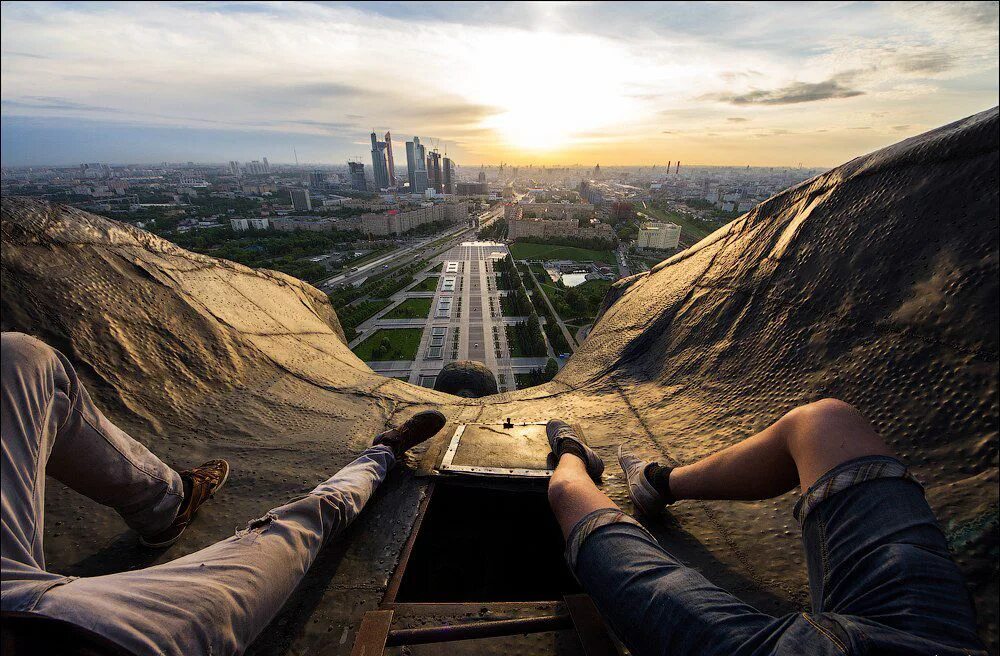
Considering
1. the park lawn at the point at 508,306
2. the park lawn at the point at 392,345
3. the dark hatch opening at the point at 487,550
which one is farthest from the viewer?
the park lawn at the point at 508,306

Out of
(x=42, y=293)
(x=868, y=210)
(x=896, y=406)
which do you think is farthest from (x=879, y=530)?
(x=42, y=293)

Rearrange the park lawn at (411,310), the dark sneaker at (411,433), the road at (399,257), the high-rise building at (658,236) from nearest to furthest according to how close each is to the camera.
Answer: the dark sneaker at (411,433) < the park lawn at (411,310) < the road at (399,257) < the high-rise building at (658,236)

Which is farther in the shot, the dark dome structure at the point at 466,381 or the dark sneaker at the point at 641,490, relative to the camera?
the dark dome structure at the point at 466,381

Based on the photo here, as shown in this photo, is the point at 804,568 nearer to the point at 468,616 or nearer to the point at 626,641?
the point at 626,641

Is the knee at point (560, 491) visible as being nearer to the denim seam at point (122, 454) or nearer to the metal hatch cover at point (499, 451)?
the metal hatch cover at point (499, 451)

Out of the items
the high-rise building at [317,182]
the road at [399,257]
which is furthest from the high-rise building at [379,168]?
the road at [399,257]

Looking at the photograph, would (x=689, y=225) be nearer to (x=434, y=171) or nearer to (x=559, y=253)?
(x=559, y=253)

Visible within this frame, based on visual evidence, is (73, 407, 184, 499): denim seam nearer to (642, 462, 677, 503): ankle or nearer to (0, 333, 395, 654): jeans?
(0, 333, 395, 654): jeans
